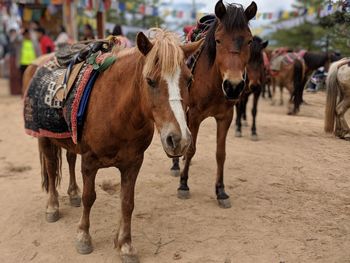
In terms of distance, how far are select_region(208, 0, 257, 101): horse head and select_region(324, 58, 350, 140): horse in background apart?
3.52 feet

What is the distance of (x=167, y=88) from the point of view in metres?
2.26

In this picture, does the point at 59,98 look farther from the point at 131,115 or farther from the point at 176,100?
the point at 176,100

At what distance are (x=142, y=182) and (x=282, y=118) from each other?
15.7ft

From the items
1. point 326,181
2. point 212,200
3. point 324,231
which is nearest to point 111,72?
point 212,200

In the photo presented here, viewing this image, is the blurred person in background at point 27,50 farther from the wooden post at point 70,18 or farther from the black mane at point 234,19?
the black mane at point 234,19

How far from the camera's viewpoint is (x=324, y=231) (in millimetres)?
3320

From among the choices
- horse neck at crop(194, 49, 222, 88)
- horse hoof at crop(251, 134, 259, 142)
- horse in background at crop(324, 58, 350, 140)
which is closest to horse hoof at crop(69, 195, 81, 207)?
horse neck at crop(194, 49, 222, 88)

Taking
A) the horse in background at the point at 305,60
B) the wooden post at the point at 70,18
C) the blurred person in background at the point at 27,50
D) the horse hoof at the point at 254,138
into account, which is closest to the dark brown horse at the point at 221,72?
the horse hoof at the point at 254,138

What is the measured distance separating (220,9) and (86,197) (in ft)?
6.85

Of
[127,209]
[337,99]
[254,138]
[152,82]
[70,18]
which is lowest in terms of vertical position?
[254,138]

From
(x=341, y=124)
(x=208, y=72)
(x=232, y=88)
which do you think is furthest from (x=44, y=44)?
(x=341, y=124)

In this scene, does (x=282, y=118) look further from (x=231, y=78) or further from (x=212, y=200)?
(x=231, y=78)

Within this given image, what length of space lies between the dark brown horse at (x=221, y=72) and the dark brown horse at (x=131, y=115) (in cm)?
94

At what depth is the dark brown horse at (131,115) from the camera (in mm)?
2244
